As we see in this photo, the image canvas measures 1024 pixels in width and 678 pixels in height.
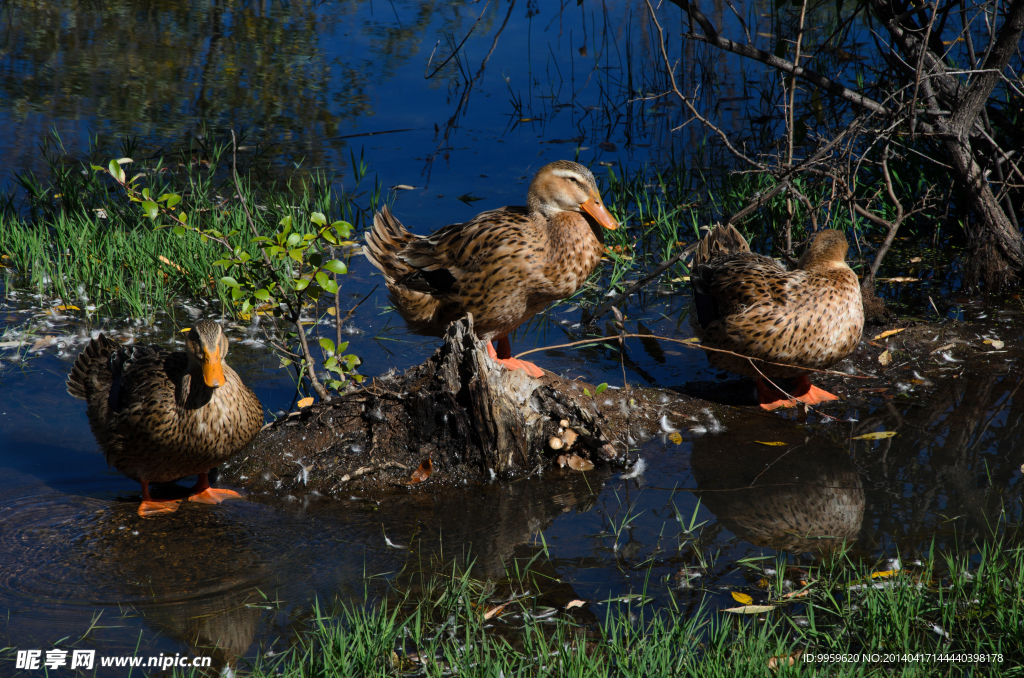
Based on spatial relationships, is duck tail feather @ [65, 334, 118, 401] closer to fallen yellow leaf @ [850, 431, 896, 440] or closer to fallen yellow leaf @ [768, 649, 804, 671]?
fallen yellow leaf @ [768, 649, 804, 671]

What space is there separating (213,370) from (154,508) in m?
0.75

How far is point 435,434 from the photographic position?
13.4ft

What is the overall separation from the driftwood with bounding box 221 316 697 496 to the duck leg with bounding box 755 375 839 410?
897 millimetres

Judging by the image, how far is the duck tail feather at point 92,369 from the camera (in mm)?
3973

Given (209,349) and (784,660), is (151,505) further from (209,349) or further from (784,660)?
(784,660)

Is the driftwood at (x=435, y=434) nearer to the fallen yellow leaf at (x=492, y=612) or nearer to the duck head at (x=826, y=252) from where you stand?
the fallen yellow leaf at (x=492, y=612)

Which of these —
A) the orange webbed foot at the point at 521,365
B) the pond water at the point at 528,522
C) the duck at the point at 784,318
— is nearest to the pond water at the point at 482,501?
the pond water at the point at 528,522

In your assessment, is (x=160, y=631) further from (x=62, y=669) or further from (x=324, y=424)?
(x=324, y=424)

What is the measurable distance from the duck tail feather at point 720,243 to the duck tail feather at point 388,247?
6.21ft

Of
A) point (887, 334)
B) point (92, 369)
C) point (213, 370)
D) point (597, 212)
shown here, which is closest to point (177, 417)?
point (213, 370)

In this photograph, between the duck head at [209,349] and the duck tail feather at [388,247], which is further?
the duck tail feather at [388,247]

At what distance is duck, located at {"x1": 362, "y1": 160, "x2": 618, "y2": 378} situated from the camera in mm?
4492

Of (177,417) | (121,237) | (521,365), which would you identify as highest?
(121,237)

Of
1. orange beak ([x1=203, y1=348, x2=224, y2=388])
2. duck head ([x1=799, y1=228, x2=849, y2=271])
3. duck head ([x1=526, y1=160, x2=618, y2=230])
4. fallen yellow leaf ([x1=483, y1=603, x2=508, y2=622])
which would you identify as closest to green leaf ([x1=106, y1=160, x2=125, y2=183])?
orange beak ([x1=203, y1=348, x2=224, y2=388])
